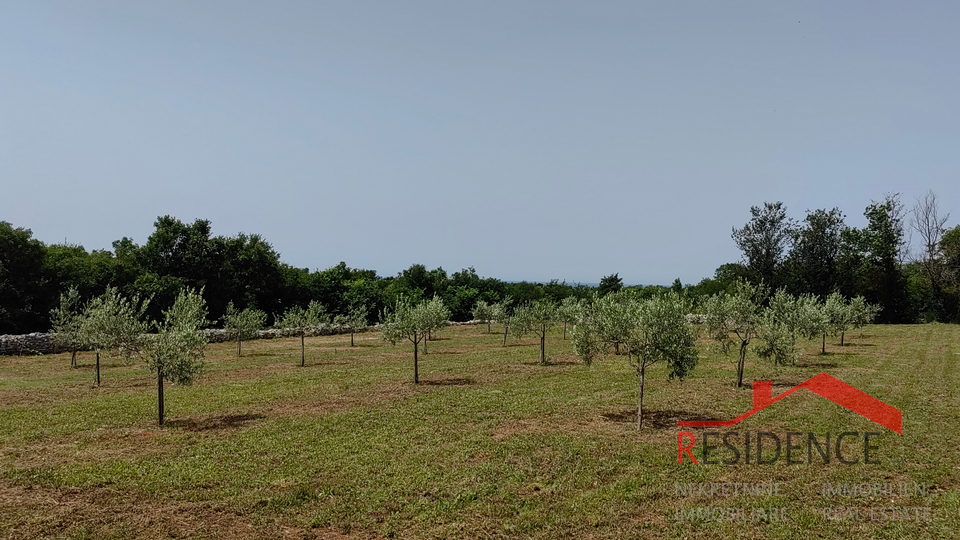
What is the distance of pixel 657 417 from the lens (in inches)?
819

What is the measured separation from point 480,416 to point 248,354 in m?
29.9

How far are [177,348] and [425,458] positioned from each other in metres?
10.7

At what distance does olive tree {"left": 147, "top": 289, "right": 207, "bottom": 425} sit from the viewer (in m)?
19.5

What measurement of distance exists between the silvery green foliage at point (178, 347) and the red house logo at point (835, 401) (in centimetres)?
1864

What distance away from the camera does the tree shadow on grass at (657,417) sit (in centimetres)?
1976

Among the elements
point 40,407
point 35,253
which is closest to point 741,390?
point 40,407

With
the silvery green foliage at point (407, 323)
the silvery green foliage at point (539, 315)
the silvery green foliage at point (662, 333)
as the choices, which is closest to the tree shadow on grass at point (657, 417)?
the silvery green foliage at point (662, 333)

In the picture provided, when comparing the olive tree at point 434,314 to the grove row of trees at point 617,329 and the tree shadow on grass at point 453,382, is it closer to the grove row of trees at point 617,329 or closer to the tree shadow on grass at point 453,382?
Result: the grove row of trees at point 617,329

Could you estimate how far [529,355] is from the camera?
40.9 meters

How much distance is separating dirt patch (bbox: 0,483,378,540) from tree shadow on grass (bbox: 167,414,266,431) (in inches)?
258

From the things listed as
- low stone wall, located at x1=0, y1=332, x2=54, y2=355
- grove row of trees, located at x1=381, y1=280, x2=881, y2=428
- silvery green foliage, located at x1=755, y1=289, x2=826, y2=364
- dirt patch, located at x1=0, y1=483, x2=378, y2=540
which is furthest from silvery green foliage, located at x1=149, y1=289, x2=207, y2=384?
low stone wall, located at x1=0, y1=332, x2=54, y2=355

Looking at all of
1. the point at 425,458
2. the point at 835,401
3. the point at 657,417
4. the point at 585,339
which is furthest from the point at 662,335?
the point at 835,401

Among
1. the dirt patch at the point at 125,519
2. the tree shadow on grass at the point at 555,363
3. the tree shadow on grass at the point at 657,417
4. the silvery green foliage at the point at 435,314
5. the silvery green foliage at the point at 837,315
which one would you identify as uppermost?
the silvery green foliage at the point at 435,314

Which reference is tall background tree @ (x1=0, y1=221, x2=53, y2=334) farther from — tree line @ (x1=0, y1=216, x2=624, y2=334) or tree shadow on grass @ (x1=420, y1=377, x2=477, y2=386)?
Result: tree shadow on grass @ (x1=420, y1=377, x2=477, y2=386)
